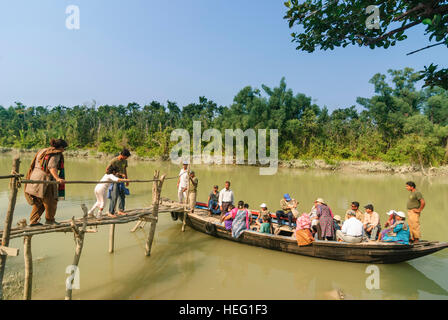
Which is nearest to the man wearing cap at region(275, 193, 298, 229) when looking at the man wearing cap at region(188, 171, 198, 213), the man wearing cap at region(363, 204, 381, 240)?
the man wearing cap at region(363, 204, 381, 240)

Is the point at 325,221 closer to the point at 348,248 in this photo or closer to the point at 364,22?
the point at 348,248

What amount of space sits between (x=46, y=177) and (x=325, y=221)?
5.59 m

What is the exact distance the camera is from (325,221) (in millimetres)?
5836

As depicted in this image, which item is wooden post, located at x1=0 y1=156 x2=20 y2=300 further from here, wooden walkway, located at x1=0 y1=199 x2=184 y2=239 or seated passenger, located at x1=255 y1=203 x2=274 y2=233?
seated passenger, located at x1=255 y1=203 x2=274 y2=233

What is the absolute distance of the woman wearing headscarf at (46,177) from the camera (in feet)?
13.1

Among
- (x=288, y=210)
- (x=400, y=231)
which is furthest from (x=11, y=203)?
(x=400, y=231)

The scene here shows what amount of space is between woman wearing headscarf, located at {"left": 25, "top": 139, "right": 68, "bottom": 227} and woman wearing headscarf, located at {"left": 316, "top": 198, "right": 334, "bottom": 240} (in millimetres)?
5190

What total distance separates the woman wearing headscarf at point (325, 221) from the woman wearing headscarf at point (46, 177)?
519 centimetres

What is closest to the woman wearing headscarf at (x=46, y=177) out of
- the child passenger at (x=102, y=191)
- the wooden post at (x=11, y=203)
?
the wooden post at (x=11, y=203)

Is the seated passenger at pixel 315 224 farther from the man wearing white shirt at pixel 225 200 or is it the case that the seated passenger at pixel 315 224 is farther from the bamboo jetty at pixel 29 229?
the bamboo jetty at pixel 29 229

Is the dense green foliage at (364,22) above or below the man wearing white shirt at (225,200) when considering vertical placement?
above

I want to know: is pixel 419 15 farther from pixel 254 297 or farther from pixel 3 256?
pixel 3 256

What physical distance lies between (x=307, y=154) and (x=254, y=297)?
96.6 feet

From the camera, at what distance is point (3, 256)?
3.62 metres
